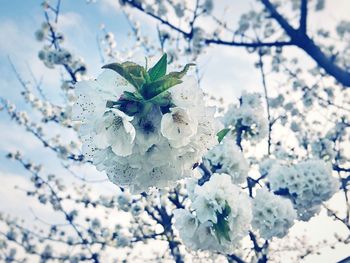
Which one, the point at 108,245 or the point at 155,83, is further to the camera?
the point at 108,245

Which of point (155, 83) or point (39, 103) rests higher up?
point (39, 103)

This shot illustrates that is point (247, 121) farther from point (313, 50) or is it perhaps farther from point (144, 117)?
point (144, 117)

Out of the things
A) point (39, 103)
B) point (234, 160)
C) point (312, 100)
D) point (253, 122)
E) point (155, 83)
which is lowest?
point (155, 83)

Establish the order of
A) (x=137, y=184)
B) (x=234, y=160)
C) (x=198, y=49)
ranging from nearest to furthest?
(x=137, y=184)
(x=234, y=160)
(x=198, y=49)

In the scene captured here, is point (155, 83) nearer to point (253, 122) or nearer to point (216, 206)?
point (216, 206)

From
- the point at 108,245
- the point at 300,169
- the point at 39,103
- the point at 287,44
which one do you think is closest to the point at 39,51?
the point at 39,103

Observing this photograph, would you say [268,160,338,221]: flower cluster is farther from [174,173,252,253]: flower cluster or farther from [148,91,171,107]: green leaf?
[148,91,171,107]: green leaf

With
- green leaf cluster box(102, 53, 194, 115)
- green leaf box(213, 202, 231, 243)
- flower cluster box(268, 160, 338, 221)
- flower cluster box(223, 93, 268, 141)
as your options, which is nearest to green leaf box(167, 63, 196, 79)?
green leaf cluster box(102, 53, 194, 115)
